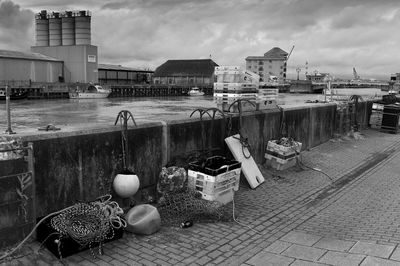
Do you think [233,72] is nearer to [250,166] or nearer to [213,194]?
[250,166]

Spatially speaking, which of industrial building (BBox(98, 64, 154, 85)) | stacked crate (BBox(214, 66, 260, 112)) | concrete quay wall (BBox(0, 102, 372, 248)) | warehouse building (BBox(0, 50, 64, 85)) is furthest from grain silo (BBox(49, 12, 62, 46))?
concrete quay wall (BBox(0, 102, 372, 248))

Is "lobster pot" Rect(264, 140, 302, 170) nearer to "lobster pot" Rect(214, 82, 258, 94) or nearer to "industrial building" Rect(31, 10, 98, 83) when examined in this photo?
"lobster pot" Rect(214, 82, 258, 94)

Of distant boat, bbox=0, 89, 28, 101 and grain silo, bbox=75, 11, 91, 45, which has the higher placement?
grain silo, bbox=75, 11, 91, 45

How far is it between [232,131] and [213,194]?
2.56m

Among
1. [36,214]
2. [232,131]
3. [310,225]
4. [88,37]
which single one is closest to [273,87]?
[232,131]

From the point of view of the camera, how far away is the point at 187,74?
148625mm

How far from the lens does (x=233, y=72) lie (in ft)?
32.6

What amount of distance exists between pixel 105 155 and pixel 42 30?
124m

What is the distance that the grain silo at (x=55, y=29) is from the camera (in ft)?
376

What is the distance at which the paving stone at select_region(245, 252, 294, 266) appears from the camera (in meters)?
4.89

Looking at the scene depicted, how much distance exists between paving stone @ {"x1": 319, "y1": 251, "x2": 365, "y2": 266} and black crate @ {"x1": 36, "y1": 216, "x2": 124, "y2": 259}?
2.79m

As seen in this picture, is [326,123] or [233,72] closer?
[233,72]

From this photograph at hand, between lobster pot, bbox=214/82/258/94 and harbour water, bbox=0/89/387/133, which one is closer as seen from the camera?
lobster pot, bbox=214/82/258/94

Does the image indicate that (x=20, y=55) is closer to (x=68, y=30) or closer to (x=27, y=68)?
(x=27, y=68)
